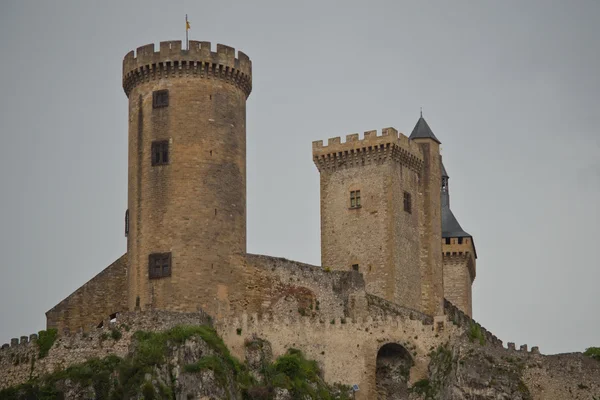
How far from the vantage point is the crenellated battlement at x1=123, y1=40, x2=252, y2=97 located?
90.1 meters

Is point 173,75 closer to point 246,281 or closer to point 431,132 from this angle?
point 246,281

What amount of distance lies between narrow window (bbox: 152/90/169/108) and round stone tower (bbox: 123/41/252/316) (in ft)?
0.16

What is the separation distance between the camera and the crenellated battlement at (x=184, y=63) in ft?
296

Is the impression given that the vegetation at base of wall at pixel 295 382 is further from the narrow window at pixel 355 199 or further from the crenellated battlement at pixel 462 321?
the narrow window at pixel 355 199

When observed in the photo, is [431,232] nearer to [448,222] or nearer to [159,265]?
[448,222]

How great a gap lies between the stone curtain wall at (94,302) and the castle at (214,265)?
0.05 metres

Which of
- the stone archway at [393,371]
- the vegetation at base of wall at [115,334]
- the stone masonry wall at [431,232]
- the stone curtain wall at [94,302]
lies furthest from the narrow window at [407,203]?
the vegetation at base of wall at [115,334]

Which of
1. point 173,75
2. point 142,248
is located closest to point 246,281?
point 142,248

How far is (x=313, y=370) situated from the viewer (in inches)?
3260

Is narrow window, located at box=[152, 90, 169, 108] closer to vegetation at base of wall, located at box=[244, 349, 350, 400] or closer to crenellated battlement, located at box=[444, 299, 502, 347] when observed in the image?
vegetation at base of wall, located at box=[244, 349, 350, 400]

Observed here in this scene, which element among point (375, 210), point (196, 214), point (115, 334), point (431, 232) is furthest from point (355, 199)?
point (115, 334)

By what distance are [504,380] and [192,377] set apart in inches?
565

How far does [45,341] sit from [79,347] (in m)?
1.76

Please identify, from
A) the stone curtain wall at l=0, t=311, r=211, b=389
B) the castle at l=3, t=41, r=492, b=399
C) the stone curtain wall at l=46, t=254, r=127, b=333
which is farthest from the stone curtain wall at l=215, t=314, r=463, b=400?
the stone curtain wall at l=46, t=254, r=127, b=333
